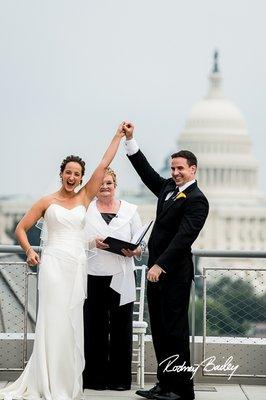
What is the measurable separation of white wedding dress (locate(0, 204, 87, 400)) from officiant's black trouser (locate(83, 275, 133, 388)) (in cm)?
49

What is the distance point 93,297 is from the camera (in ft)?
34.2

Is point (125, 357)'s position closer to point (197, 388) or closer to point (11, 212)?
point (197, 388)

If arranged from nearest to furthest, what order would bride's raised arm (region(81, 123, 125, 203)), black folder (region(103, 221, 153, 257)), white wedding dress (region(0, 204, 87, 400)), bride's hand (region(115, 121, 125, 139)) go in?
white wedding dress (region(0, 204, 87, 400)), bride's raised arm (region(81, 123, 125, 203)), bride's hand (region(115, 121, 125, 139)), black folder (region(103, 221, 153, 257))

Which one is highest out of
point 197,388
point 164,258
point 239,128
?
point 239,128

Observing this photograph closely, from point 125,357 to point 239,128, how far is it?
136 metres

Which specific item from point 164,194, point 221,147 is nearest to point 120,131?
point 164,194

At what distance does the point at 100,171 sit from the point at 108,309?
3.57ft

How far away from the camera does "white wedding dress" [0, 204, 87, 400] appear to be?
32.0 ft

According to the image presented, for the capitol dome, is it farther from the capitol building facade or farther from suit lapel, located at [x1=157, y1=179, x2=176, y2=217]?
suit lapel, located at [x1=157, y1=179, x2=176, y2=217]

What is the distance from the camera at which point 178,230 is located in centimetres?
984

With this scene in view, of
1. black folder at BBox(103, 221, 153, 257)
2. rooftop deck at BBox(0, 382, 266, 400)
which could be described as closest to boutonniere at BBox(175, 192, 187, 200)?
black folder at BBox(103, 221, 153, 257)

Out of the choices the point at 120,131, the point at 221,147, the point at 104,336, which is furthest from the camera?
the point at 221,147

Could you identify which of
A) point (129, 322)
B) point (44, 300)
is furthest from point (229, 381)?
point (44, 300)

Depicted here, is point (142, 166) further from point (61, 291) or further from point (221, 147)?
point (221, 147)
